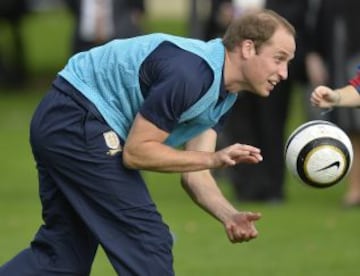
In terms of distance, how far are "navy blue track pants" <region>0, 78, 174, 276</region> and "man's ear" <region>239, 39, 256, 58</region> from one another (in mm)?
820

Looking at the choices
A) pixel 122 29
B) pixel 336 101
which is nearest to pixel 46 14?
pixel 122 29

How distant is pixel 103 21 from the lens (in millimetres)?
15234

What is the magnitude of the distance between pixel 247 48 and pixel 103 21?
7.75m

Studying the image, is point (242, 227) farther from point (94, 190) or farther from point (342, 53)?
point (342, 53)

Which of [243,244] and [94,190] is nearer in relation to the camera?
Result: [94,190]

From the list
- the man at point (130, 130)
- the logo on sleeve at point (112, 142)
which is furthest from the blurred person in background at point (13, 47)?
the logo on sleeve at point (112, 142)

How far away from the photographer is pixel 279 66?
301 inches

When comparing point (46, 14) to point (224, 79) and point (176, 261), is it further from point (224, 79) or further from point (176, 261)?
point (224, 79)

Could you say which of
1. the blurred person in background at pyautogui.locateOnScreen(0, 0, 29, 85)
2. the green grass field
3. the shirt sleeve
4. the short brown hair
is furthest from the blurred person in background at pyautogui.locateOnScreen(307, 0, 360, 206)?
the blurred person in background at pyautogui.locateOnScreen(0, 0, 29, 85)

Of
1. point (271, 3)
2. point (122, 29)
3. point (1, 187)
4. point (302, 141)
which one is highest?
point (302, 141)

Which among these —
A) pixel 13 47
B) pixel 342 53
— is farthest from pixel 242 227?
pixel 13 47

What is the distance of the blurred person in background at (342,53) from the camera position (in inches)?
507

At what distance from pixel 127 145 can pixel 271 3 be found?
5855mm

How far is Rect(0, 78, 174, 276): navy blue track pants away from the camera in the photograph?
296 inches
